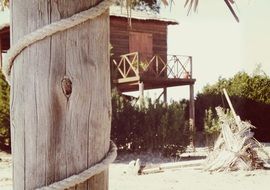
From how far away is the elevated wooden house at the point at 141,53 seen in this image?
23.1 meters

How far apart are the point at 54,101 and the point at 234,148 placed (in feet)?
37.2

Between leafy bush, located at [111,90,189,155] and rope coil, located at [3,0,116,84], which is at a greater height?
rope coil, located at [3,0,116,84]

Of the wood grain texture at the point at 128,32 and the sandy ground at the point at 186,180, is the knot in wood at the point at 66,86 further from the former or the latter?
the wood grain texture at the point at 128,32

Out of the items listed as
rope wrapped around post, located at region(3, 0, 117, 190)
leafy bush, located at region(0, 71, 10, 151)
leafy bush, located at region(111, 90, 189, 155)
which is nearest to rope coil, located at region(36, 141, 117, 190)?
rope wrapped around post, located at region(3, 0, 117, 190)

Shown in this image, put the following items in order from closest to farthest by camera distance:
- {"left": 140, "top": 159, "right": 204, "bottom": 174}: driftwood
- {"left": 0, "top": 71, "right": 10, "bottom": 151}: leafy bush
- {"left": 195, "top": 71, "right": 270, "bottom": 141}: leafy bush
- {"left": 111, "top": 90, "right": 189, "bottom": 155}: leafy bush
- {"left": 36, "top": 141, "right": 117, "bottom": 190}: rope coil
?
{"left": 36, "top": 141, "right": 117, "bottom": 190}: rope coil
{"left": 140, "top": 159, "right": 204, "bottom": 174}: driftwood
{"left": 0, "top": 71, "right": 10, "bottom": 151}: leafy bush
{"left": 111, "top": 90, "right": 189, "bottom": 155}: leafy bush
{"left": 195, "top": 71, "right": 270, "bottom": 141}: leafy bush

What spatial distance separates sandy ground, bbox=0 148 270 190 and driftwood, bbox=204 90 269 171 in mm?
258

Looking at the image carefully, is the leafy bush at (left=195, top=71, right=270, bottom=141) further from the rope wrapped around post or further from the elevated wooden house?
the rope wrapped around post

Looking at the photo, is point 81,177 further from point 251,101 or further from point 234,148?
point 251,101

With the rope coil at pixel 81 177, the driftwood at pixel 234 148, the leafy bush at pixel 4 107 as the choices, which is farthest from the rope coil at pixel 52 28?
the leafy bush at pixel 4 107

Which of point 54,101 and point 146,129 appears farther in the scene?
point 146,129

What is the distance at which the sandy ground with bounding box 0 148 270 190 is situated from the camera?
35.8 feet

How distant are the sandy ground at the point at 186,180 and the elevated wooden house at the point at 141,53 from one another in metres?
8.74

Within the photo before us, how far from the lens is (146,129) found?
750 inches

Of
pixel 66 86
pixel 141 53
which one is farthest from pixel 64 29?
pixel 141 53
